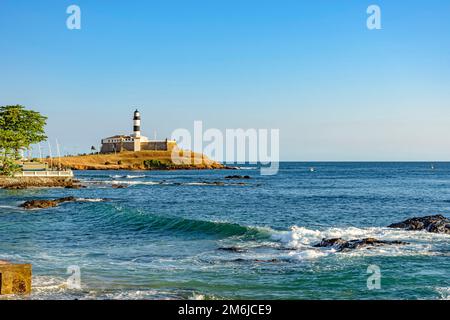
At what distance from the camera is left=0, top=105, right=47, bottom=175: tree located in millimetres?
74062

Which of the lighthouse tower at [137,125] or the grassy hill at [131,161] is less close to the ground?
the lighthouse tower at [137,125]

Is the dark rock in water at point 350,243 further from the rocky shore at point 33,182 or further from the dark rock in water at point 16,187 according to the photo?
the rocky shore at point 33,182

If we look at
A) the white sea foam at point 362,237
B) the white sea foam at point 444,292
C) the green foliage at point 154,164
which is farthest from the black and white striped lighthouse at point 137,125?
the white sea foam at point 444,292

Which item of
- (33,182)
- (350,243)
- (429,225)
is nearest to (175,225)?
(350,243)

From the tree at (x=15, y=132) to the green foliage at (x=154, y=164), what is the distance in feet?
294

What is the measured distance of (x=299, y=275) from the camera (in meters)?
16.7

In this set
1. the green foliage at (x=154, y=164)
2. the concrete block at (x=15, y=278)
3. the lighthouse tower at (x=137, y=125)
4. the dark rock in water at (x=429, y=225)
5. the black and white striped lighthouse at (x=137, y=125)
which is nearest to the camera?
the concrete block at (x=15, y=278)

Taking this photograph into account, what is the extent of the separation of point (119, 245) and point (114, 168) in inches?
5784

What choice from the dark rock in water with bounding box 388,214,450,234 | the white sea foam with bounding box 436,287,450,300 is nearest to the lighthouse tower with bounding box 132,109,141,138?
the dark rock in water with bounding box 388,214,450,234

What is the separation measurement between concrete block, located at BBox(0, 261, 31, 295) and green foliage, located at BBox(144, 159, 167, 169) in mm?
160438

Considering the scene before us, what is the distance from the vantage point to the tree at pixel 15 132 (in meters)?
74.1

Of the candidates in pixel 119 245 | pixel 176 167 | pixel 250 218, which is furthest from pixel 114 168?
pixel 119 245

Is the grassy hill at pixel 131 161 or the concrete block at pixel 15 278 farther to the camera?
the grassy hill at pixel 131 161

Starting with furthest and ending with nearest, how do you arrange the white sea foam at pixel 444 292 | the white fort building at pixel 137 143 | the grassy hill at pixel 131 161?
the white fort building at pixel 137 143, the grassy hill at pixel 131 161, the white sea foam at pixel 444 292
